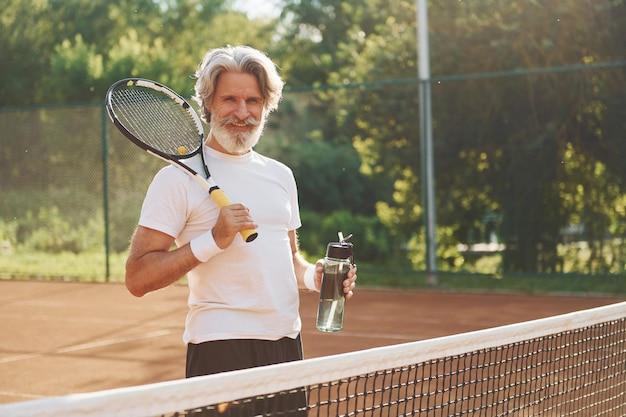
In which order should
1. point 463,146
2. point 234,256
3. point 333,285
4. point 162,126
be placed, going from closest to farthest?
point 234,256 < point 333,285 < point 162,126 < point 463,146

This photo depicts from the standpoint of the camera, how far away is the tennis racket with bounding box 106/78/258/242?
2576 mm

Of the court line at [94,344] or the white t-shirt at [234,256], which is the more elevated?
the white t-shirt at [234,256]

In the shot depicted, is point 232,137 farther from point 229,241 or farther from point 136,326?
point 136,326

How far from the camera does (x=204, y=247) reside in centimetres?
245

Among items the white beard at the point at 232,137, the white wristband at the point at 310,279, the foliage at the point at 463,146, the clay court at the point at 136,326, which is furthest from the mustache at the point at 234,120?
the foliage at the point at 463,146

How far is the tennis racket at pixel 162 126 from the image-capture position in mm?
2576

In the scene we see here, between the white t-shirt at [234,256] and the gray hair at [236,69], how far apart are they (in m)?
0.18

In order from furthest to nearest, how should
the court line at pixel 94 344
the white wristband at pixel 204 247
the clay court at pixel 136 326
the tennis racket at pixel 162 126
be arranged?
the court line at pixel 94 344, the clay court at pixel 136 326, the tennis racket at pixel 162 126, the white wristband at pixel 204 247

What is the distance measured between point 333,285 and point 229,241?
1.24ft

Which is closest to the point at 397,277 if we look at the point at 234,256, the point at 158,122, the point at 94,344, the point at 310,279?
the point at 94,344

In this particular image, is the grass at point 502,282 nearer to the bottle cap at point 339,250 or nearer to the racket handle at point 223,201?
the bottle cap at point 339,250

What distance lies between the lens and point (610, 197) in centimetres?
991

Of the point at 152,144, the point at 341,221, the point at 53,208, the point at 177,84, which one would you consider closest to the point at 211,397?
the point at 152,144

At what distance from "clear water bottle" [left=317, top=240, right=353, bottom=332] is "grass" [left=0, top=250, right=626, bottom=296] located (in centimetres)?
774
